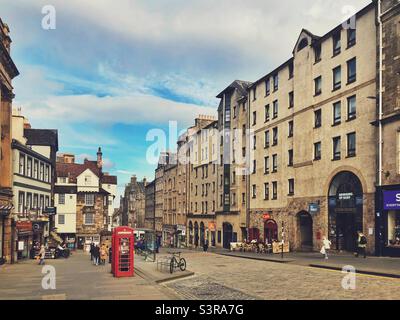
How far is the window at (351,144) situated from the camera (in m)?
32.8

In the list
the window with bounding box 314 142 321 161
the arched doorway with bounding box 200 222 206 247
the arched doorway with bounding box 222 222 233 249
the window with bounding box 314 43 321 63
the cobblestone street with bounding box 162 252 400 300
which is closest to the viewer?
the cobblestone street with bounding box 162 252 400 300

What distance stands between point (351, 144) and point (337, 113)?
331 cm

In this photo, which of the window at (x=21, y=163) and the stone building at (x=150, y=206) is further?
the stone building at (x=150, y=206)

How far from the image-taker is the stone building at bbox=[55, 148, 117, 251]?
6059 centimetres

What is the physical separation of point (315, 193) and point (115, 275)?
67.4ft

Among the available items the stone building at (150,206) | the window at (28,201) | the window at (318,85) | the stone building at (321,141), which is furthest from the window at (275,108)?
the stone building at (150,206)

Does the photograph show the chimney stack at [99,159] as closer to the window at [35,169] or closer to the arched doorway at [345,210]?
the window at [35,169]

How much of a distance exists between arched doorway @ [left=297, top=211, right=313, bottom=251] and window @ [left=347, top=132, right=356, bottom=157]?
8185 millimetres

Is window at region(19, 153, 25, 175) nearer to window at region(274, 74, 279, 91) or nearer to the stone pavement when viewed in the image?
the stone pavement

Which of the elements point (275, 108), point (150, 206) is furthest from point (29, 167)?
point (150, 206)

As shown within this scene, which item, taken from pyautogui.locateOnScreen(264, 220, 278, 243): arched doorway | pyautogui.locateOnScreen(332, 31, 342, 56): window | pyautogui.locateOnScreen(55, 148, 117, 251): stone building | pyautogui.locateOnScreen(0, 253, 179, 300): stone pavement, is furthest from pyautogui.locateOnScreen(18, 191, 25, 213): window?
pyautogui.locateOnScreen(332, 31, 342, 56): window

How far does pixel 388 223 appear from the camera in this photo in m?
29.1

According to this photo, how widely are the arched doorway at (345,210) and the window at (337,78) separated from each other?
6945 millimetres
